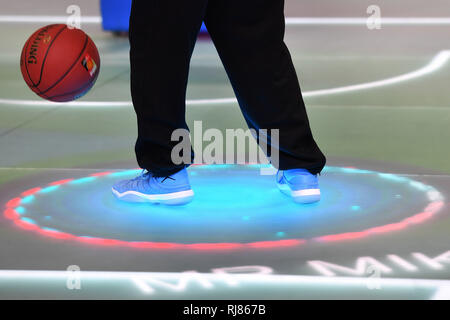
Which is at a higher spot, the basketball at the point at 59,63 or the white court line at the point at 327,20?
the white court line at the point at 327,20

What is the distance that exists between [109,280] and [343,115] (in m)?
2.45

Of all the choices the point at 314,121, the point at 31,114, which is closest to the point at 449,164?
the point at 314,121

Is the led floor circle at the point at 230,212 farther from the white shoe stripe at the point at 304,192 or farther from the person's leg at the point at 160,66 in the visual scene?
the person's leg at the point at 160,66

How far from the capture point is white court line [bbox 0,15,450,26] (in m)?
8.62

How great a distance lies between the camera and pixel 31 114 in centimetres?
445

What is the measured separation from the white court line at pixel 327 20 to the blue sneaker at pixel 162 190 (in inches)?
236

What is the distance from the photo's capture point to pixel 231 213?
2738 millimetres

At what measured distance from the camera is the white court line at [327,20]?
28.3ft

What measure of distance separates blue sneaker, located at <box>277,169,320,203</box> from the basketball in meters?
0.95

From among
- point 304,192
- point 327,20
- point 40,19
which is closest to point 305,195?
point 304,192

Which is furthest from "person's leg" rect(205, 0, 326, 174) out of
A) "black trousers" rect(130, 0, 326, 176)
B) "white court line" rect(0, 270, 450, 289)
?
"white court line" rect(0, 270, 450, 289)

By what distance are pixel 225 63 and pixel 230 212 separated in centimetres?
49

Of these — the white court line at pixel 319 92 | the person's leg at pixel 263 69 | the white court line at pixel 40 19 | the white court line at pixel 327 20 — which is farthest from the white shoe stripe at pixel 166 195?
the white court line at pixel 40 19
